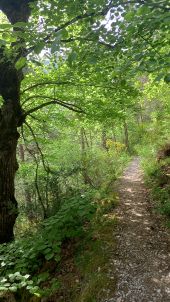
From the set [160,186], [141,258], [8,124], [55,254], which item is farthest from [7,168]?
[160,186]

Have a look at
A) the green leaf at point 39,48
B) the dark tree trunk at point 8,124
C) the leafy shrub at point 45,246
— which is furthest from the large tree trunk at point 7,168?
the green leaf at point 39,48

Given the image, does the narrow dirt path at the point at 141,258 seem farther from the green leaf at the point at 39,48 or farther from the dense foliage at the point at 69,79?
the green leaf at the point at 39,48

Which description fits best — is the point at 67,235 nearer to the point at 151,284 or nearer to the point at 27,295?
the point at 27,295

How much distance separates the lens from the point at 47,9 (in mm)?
5086

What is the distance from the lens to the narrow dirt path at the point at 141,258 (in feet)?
13.6

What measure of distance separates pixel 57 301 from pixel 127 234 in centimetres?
227

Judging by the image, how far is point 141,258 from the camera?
5.08 metres

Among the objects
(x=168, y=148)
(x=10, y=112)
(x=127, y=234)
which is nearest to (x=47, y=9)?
(x=10, y=112)

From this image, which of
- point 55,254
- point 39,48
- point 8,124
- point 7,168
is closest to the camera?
point 39,48

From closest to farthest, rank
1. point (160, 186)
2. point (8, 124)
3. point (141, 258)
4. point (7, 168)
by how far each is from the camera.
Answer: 1. point (141, 258)
2. point (8, 124)
3. point (7, 168)
4. point (160, 186)

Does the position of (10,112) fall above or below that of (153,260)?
above

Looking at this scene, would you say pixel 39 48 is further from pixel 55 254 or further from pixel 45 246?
pixel 55 254

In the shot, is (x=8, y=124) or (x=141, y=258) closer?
(x=141, y=258)

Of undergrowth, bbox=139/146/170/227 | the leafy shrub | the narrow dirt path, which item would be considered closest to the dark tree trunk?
the leafy shrub
